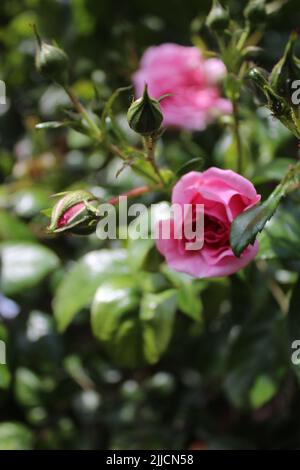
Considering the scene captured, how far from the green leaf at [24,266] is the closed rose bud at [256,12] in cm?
59

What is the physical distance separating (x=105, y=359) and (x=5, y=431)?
0.83ft

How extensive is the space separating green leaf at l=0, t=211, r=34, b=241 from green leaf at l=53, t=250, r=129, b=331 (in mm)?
267

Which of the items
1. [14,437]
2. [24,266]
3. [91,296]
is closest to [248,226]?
[91,296]

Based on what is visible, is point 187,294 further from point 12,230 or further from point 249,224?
point 12,230

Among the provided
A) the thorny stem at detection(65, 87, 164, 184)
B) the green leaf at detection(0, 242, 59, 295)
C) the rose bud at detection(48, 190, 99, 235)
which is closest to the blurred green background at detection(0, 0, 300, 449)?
the green leaf at detection(0, 242, 59, 295)

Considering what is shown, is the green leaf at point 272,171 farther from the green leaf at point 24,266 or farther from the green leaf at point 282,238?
the green leaf at point 24,266

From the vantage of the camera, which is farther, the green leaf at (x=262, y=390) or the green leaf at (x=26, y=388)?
the green leaf at (x=26, y=388)

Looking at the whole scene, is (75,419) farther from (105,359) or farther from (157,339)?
(157,339)

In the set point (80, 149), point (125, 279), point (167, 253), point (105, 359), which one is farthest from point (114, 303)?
point (80, 149)

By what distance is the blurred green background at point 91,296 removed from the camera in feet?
4.20

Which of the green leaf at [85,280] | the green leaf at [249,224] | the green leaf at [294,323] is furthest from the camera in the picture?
the green leaf at [85,280]

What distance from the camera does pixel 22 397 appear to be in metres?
1.46

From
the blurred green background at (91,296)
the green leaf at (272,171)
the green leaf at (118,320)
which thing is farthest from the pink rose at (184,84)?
the green leaf at (118,320)
